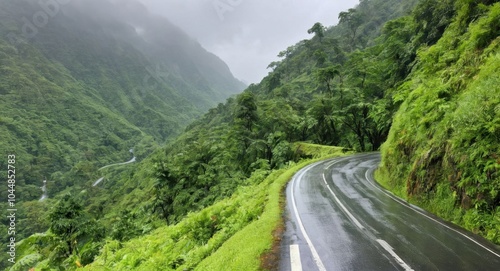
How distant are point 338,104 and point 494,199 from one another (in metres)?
32.0

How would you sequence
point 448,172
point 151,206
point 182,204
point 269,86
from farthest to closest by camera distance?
point 269,86 → point 151,206 → point 182,204 → point 448,172

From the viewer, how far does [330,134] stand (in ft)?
140

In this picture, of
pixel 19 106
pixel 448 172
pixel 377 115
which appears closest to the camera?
pixel 448 172

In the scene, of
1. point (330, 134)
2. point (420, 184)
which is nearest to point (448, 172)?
point (420, 184)

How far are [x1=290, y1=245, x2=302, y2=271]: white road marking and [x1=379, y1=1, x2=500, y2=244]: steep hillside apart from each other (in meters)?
5.55

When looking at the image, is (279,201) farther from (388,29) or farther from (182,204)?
(388,29)

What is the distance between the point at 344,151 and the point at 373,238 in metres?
27.3

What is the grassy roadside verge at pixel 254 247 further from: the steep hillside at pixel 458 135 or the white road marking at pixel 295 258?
the steep hillside at pixel 458 135

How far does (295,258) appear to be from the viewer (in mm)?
6531

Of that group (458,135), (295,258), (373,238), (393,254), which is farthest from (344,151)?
(295,258)

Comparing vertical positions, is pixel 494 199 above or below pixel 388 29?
below

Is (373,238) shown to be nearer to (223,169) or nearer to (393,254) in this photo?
(393,254)

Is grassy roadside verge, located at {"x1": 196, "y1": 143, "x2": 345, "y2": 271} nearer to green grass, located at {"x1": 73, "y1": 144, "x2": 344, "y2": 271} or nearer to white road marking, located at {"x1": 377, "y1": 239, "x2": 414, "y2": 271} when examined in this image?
green grass, located at {"x1": 73, "y1": 144, "x2": 344, "y2": 271}

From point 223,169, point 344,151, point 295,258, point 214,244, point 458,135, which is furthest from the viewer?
point 344,151
